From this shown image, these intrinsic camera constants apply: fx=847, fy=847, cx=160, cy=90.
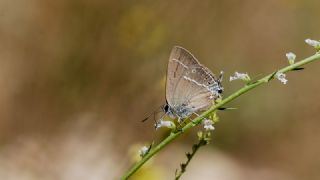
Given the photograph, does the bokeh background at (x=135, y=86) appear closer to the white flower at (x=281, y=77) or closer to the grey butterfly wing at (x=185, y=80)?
the grey butterfly wing at (x=185, y=80)

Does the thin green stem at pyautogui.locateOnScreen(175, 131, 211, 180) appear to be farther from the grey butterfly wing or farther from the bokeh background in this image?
the bokeh background

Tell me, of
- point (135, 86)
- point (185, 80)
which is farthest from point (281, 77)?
point (135, 86)

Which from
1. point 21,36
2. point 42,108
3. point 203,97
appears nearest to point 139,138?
point 42,108

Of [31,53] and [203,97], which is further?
[31,53]

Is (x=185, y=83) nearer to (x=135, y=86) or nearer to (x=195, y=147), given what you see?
(x=195, y=147)

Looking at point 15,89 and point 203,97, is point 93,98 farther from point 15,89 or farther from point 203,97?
point 203,97

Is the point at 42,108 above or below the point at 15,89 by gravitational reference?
below

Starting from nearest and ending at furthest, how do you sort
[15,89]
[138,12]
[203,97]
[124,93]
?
[203,97]
[124,93]
[138,12]
[15,89]
